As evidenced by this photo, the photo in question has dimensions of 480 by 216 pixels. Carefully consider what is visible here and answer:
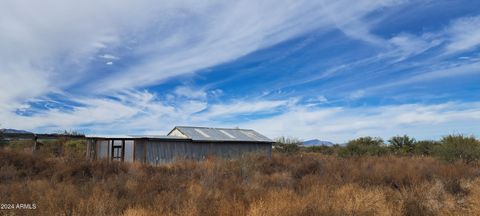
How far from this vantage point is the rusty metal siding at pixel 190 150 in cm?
2259

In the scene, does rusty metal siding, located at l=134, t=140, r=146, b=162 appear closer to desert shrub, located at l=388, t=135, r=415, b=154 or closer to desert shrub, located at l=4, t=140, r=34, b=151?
desert shrub, located at l=4, t=140, r=34, b=151

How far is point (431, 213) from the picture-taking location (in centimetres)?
737

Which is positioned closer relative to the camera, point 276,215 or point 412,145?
point 276,215

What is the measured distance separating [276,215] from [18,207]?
16.2 feet

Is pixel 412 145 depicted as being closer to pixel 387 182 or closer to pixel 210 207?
pixel 387 182

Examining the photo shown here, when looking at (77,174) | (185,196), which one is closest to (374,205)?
(185,196)

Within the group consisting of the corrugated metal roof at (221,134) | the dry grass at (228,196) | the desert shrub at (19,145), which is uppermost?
the corrugated metal roof at (221,134)

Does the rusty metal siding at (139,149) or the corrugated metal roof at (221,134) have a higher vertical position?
the corrugated metal roof at (221,134)

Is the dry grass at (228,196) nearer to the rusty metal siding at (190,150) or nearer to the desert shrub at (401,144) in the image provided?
the rusty metal siding at (190,150)

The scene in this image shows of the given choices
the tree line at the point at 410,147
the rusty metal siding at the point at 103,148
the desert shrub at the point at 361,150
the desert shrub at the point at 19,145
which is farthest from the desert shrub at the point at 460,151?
the desert shrub at the point at 19,145

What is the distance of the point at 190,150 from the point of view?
24406 millimetres

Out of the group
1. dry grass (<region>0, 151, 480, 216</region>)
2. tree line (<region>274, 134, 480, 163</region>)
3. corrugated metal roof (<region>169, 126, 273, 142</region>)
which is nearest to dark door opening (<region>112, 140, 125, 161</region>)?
corrugated metal roof (<region>169, 126, 273, 142</region>)

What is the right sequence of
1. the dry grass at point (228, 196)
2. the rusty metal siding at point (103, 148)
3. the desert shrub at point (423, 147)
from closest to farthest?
the dry grass at point (228, 196) < the rusty metal siding at point (103, 148) < the desert shrub at point (423, 147)

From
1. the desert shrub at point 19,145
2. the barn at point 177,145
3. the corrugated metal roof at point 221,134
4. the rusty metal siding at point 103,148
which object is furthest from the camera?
the corrugated metal roof at point 221,134
